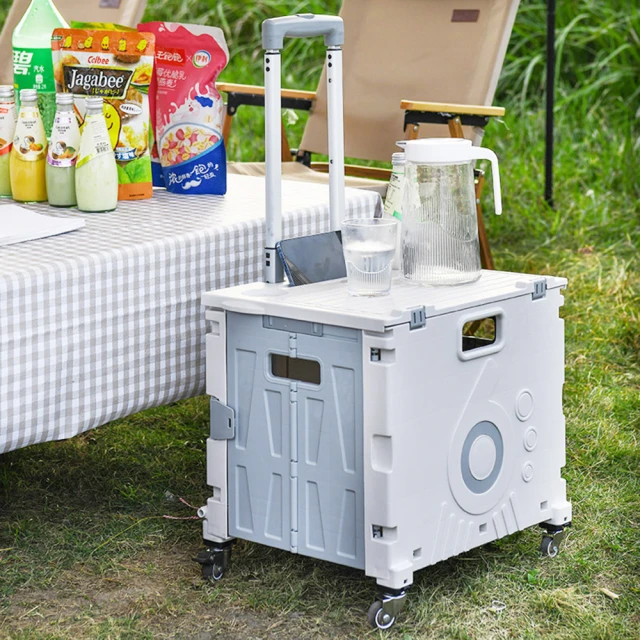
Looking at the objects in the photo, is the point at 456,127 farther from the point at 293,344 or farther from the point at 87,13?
the point at 293,344

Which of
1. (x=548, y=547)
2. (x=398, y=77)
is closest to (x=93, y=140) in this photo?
(x=548, y=547)

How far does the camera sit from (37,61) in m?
2.44

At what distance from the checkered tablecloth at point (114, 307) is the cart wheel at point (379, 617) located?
0.57 meters

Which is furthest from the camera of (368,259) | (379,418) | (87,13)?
(87,13)

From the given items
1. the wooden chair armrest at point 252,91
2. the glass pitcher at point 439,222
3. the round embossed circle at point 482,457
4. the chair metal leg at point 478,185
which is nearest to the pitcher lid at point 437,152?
the glass pitcher at point 439,222

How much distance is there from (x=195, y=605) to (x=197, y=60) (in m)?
1.11

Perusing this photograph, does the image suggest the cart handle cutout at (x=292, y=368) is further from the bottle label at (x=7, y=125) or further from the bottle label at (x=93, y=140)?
the bottle label at (x=7, y=125)

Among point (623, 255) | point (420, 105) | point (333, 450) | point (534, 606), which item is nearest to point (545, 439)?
point (534, 606)

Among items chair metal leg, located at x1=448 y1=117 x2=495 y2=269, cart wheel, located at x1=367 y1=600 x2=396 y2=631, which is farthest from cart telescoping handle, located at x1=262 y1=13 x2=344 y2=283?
chair metal leg, located at x1=448 y1=117 x2=495 y2=269

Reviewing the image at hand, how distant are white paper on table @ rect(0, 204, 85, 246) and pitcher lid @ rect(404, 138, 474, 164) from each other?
65cm

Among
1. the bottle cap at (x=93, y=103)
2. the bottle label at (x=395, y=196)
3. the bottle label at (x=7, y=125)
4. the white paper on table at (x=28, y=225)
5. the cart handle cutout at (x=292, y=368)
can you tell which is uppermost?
the bottle cap at (x=93, y=103)

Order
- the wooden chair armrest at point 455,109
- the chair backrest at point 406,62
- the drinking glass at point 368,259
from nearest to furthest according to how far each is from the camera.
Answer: the drinking glass at point 368,259, the wooden chair armrest at point 455,109, the chair backrest at point 406,62

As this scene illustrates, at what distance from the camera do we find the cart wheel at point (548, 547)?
2.19 metres

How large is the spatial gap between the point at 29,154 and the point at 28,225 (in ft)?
0.93
